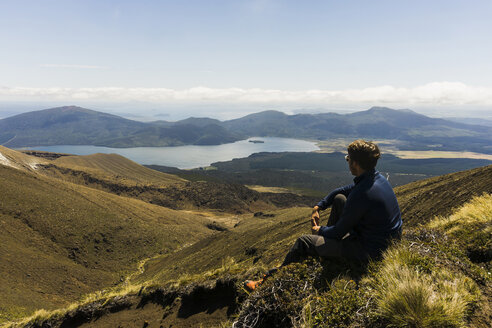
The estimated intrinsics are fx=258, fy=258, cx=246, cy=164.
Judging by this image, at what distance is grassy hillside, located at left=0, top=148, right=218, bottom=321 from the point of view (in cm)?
2106

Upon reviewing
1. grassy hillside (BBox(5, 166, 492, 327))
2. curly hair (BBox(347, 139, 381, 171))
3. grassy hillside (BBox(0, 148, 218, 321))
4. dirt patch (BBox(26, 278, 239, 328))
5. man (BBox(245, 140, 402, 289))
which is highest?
curly hair (BBox(347, 139, 381, 171))

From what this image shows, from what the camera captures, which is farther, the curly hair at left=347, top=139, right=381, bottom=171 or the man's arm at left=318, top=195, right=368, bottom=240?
the curly hair at left=347, top=139, right=381, bottom=171

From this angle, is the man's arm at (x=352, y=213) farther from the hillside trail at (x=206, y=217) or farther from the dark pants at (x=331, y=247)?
the hillside trail at (x=206, y=217)

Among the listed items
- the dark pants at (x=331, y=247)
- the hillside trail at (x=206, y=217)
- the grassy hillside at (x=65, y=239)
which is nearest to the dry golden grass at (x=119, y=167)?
the hillside trail at (x=206, y=217)

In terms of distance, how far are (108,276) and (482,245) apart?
32.0 m

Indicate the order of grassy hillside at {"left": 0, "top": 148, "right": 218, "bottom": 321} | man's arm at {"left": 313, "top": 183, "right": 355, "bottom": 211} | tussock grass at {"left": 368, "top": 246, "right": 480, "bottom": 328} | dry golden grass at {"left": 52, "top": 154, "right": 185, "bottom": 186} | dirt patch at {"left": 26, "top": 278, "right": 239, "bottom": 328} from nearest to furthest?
tussock grass at {"left": 368, "top": 246, "right": 480, "bottom": 328} → man's arm at {"left": 313, "top": 183, "right": 355, "bottom": 211} → dirt patch at {"left": 26, "top": 278, "right": 239, "bottom": 328} → grassy hillside at {"left": 0, "top": 148, "right": 218, "bottom": 321} → dry golden grass at {"left": 52, "top": 154, "right": 185, "bottom": 186}

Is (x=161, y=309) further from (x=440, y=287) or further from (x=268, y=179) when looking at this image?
(x=268, y=179)

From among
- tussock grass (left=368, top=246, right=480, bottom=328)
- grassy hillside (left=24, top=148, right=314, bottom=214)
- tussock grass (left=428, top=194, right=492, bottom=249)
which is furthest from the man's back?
grassy hillside (left=24, top=148, right=314, bottom=214)

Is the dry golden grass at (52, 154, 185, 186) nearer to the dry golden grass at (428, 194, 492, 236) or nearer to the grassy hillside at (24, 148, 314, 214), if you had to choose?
the grassy hillside at (24, 148, 314, 214)

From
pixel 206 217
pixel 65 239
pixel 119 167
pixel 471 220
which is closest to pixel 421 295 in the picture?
pixel 471 220

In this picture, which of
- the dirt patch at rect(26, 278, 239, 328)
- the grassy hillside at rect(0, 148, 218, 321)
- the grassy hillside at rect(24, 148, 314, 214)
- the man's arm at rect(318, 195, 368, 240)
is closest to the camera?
the man's arm at rect(318, 195, 368, 240)

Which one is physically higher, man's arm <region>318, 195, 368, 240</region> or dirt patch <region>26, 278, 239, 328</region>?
man's arm <region>318, 195, 368, 240</region>

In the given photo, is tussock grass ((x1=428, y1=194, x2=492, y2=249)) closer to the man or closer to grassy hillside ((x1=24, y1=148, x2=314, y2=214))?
the man

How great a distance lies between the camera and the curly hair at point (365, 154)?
15.1 ft
